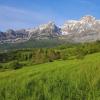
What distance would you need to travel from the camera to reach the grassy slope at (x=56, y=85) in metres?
25.7

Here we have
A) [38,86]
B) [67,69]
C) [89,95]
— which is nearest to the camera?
[89,95]

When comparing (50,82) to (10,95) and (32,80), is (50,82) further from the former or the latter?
(10,95)

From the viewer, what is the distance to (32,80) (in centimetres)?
2712

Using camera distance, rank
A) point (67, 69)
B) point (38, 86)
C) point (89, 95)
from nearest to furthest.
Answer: point (89, 95) → point (38, 86) → point (67, 69)

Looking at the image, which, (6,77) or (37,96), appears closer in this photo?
(37,96)

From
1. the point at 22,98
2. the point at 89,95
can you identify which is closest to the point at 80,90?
the point at 89,95

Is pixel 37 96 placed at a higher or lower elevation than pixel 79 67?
lower

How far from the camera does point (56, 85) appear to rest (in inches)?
1061

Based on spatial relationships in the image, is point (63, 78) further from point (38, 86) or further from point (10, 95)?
point (10, 95)

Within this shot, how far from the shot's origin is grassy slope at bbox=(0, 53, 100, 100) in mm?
25703

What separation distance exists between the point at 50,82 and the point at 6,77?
488 centimetres

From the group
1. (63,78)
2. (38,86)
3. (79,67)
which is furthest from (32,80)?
(79,67)

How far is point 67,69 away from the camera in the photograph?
29.1m

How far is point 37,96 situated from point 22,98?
129cm
